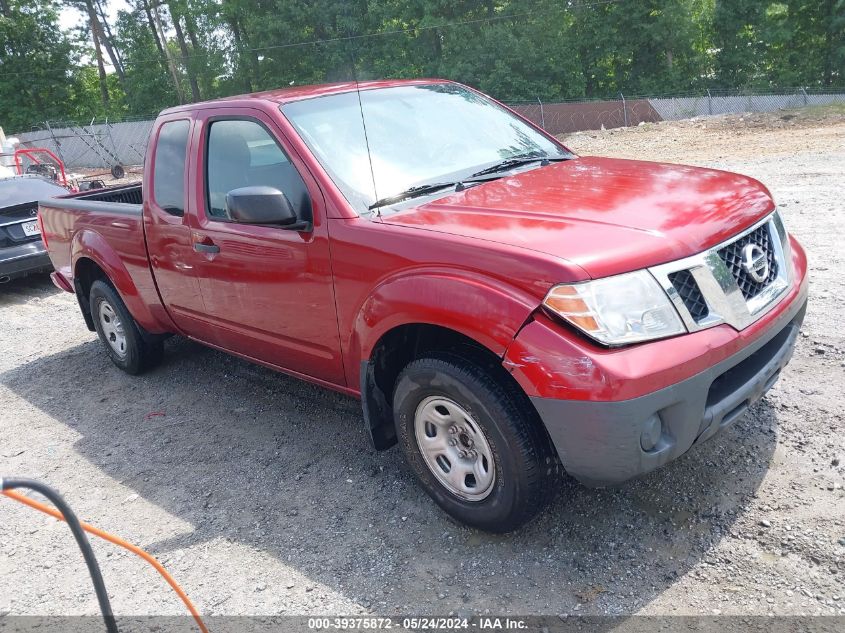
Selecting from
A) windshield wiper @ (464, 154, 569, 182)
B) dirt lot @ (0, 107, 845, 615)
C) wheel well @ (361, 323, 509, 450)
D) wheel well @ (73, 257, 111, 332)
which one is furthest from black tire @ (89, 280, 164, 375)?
windshield wiper @ (464, 154, 569, 182)

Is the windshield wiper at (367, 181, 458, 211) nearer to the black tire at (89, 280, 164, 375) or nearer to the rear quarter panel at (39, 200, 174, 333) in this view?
the rear quarter panel at (39, 200, 174, 333)

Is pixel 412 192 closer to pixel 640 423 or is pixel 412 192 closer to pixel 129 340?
pixel 640 423

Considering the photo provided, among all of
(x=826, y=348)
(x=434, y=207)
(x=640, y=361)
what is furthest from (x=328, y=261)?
(x=826, y=348)

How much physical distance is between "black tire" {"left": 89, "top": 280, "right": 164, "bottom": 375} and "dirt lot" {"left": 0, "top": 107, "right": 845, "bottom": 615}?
1.10 ft

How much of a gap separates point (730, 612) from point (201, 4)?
4261cm

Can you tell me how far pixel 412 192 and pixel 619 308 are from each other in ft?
4.30

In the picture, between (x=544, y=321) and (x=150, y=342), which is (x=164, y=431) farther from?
(x=544, y=321)

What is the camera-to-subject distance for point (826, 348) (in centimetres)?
432

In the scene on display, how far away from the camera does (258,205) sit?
3.25 meters

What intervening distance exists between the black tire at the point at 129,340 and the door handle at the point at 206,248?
5.00 feet

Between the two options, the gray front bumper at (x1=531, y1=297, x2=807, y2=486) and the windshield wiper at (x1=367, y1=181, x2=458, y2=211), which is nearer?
the gray front bumper at (x1=531, y1=297, x2=807, y2=486)

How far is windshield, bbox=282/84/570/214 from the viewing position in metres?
3.48

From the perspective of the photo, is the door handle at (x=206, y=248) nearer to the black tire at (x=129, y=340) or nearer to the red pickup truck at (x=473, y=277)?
the red pickup truck at (x=473, y=277)

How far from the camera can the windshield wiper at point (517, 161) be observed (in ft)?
12.2
